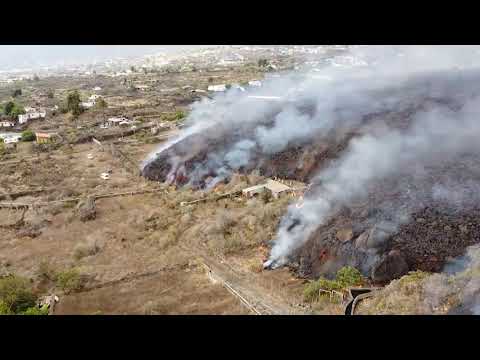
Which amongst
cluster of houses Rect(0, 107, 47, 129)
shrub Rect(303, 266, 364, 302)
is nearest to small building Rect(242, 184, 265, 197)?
shrub Rect(303, 266, 364, 302)

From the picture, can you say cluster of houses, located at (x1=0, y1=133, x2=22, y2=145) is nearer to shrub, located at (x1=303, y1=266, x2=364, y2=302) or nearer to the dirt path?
the dirt path

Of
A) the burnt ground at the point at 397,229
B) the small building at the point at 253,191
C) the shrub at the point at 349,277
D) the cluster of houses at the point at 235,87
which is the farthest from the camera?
the cluster of houses at the point at 235,87

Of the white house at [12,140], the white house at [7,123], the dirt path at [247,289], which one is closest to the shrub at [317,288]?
the dirt path at [247,289]

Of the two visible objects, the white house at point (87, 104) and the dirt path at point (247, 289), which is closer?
the dirt path at point (247, 289)

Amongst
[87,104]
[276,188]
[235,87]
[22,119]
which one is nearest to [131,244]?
[276,188]

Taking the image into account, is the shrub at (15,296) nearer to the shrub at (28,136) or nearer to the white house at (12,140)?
the white house at (12,140)

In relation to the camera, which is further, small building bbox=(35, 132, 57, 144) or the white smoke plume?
small building bbox=(35, 132, 57, 144)

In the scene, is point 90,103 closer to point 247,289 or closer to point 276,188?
point 276,188
